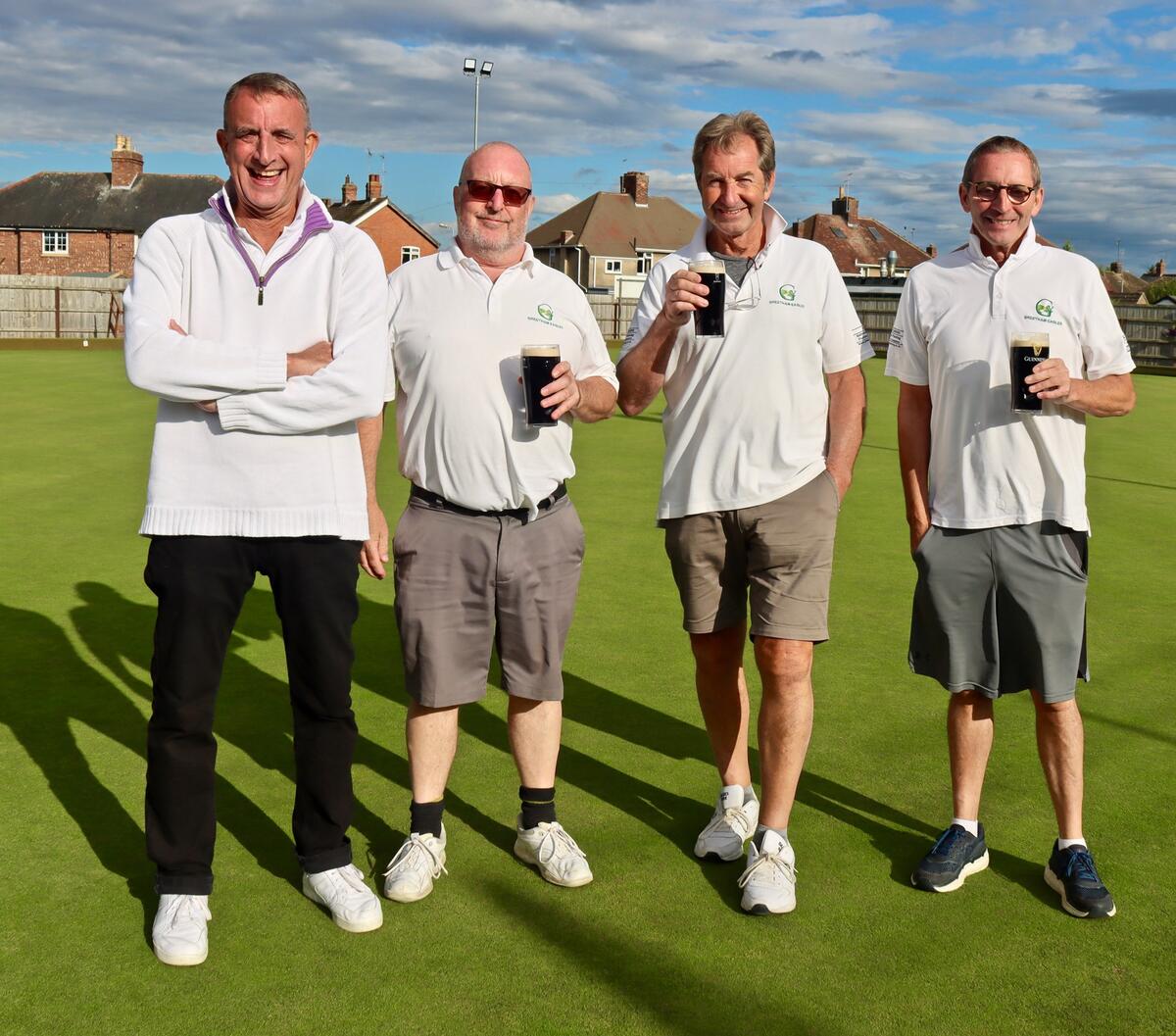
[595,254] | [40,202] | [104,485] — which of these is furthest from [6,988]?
[595,254]

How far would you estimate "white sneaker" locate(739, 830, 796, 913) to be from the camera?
3.42m

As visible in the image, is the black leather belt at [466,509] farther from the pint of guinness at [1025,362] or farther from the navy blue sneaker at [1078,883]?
the navy blue sneaker at [1078,883]

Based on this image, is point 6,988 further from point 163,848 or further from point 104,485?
point 104,485

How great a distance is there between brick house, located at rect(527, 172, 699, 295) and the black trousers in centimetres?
6242

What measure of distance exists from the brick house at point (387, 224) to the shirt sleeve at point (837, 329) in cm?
5298

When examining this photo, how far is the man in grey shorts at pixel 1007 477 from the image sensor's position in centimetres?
351

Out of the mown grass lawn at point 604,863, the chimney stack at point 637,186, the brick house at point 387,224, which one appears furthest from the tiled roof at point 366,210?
the mown grass lawn at point 604,863

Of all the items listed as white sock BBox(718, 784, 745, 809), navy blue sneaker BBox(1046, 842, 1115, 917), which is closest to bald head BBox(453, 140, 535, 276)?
white sock BBox(718, 784, 745, 809)

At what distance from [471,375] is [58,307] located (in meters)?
35.2

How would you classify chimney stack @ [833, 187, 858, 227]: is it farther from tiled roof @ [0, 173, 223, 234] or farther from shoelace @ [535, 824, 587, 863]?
shoelace @ [535, 824, 587, 863]

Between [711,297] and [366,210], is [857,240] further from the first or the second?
[711,297]

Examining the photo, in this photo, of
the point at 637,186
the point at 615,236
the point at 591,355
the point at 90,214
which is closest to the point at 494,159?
the point at 591,355

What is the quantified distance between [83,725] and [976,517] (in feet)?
11.0

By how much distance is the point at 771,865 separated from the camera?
352cm
